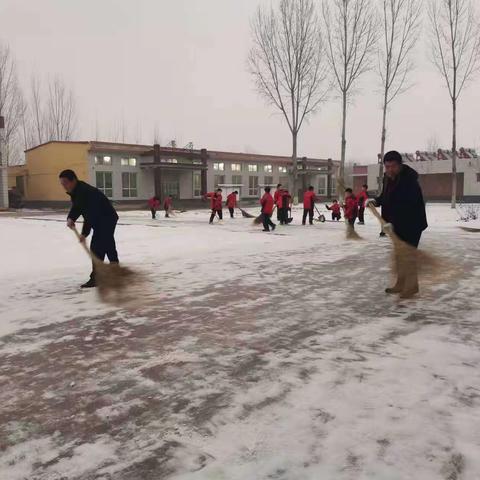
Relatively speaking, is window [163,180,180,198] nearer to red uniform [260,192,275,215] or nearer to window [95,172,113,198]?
window [95,172,113,198]

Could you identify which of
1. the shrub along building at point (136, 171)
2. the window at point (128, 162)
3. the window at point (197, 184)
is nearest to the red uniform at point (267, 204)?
the shrub along building at point (136, 171)

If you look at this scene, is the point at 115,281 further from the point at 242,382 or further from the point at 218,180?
the point at 218,180

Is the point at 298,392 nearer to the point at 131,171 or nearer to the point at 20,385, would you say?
the point at 20,385

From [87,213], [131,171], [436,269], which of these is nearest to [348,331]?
[436,269]

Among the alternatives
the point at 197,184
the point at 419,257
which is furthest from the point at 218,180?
the point at 419,257

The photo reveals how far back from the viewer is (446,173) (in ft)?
154

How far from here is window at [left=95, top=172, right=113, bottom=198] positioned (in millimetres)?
34850

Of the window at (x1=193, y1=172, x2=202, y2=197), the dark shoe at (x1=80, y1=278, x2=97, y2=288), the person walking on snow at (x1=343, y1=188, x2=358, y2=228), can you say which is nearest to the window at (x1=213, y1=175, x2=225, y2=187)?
the window at (x1=193, y1=172, x2=202, y2=197)

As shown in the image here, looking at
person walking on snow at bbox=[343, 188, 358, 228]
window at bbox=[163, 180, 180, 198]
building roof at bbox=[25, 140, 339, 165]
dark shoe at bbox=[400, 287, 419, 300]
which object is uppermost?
building roof at bbox=[25, 140, 339, 165]

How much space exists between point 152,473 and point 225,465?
1.14 ft

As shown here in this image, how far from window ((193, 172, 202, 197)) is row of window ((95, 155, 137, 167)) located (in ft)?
19.5

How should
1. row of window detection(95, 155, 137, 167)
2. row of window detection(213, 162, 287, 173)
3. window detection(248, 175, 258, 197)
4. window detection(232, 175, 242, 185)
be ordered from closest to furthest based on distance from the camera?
row of window detection(95, 155, 137, 167), row of window detection(213, 162, 287, 173), window detection(232, 175, 242, 185), window detection(248, 175, 258, 197)

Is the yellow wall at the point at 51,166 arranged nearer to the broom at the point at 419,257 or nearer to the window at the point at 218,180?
the window at the point at 218,180

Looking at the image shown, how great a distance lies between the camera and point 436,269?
617 cm
